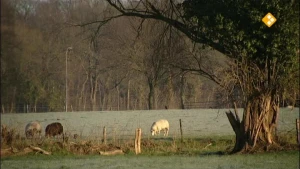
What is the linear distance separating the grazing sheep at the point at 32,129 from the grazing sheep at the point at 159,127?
26.6 feet

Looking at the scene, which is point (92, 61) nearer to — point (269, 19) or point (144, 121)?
point (144, 121)

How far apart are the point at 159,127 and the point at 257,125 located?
16738 mm

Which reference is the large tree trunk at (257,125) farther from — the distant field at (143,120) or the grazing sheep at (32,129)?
the grazing sheep at (32,129)

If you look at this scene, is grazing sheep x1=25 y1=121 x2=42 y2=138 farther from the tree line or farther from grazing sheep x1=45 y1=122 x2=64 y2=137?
the tree line

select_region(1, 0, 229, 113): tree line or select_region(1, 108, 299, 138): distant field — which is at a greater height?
select_region(1, 0, 229, 113): tree line

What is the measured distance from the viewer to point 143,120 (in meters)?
45.6

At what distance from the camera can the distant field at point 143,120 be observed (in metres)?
37.8

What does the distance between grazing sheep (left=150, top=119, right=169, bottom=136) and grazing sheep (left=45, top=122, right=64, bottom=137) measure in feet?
21.3

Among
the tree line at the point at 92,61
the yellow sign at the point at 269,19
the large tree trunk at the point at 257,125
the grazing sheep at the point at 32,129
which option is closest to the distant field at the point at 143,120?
Result: the grazing sheep at the point at 32,129

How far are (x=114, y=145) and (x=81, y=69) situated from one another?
52.3ft

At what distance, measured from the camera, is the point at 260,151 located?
85.9 ft

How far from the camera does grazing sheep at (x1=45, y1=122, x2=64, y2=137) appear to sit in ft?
119

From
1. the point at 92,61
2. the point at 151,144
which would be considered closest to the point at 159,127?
the point at 92,61

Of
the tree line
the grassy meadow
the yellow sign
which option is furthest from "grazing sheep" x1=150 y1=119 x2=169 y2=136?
the yellow sign
